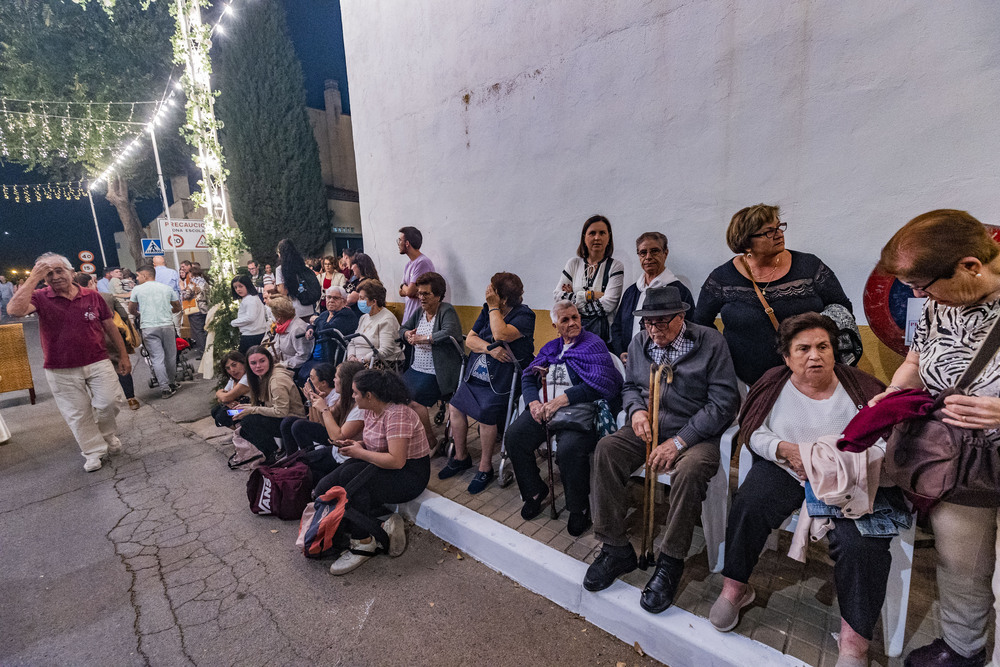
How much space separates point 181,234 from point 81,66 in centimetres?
999

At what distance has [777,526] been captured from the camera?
214 centimetres

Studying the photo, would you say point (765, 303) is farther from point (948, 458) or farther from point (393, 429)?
point (393, 429)

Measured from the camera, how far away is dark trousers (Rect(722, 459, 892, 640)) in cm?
183

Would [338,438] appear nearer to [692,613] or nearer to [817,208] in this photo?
[692,613]

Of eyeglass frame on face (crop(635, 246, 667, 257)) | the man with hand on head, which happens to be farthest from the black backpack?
eyeglass frame on face (crop(635, 246, 667, 257))

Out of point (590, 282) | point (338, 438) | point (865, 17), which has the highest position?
point (865, 17)

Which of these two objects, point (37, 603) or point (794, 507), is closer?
point (794, 507)

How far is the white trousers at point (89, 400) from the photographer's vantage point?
14.5 feet

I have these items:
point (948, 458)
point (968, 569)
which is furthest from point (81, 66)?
point (968, 569)

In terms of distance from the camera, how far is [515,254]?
5344 mm

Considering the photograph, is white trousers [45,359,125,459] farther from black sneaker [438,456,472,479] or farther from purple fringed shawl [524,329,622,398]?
purple fringed shawl [524,329,622,398]

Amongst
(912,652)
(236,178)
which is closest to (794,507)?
(912,652)

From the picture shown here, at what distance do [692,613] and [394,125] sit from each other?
6.73m

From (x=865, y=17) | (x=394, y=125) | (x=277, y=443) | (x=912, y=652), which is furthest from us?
(x=394, y=125)
